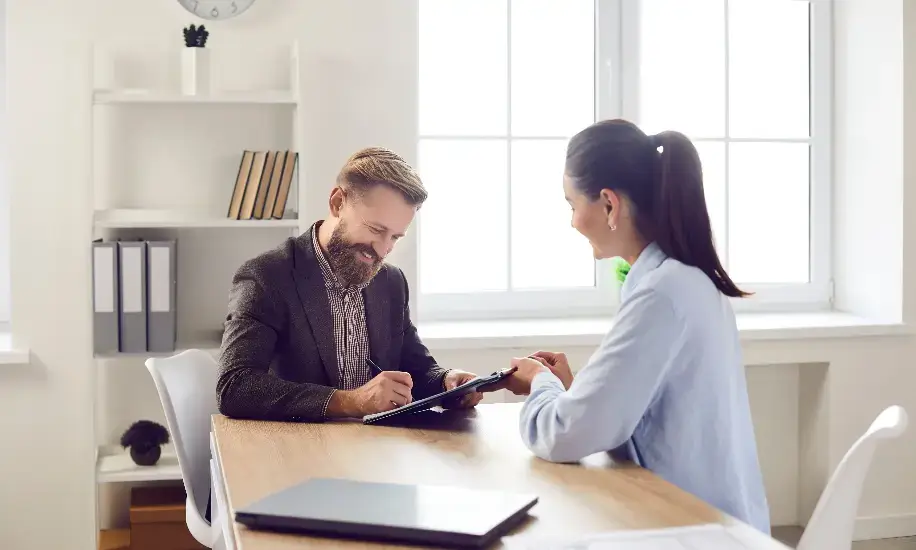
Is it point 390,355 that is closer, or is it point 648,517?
point 648,517

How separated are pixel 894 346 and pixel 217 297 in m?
2.44

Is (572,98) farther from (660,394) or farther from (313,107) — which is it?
(660,394)

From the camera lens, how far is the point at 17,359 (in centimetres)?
326

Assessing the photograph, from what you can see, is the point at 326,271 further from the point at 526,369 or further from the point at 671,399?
the point at 671,399

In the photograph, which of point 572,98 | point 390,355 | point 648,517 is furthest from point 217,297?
point 648,517

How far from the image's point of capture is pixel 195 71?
316cm

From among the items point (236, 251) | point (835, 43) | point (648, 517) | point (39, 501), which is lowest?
point (39, 501)

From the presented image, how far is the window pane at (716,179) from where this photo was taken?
4145mm

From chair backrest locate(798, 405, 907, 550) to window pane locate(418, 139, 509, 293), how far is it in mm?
2447

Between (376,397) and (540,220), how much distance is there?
2015mm

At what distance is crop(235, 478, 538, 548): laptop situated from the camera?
132cm

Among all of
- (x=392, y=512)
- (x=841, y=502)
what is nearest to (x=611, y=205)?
(x=841, y=502)

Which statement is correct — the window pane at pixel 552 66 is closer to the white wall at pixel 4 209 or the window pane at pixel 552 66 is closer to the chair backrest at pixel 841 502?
the white wall at pixel 4 209

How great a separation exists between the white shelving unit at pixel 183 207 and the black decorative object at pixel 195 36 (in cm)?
17
